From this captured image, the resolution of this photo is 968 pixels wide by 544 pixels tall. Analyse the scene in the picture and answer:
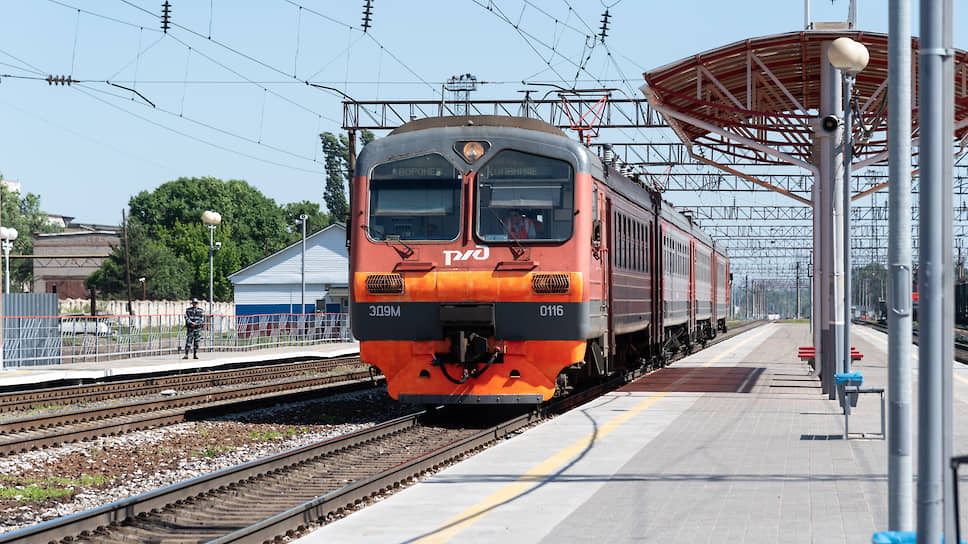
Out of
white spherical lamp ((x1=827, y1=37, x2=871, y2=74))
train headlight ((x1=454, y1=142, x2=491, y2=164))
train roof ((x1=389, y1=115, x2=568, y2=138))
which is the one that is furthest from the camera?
train roof ((x1=389, y1=115, x2=568, y2=138))

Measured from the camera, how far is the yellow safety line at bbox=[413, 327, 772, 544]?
746 cm

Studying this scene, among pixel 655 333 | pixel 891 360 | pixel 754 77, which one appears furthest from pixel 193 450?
pixel 754 77

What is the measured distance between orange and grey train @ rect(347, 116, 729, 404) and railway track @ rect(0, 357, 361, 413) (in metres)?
6.85

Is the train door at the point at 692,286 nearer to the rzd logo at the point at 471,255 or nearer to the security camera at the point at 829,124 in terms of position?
the security camera at the point at 829,124

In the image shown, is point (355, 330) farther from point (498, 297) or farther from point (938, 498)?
point (938, 498)

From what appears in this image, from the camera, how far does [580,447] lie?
1153cm

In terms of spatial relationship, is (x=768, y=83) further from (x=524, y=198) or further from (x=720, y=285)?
(x=720, y=285)

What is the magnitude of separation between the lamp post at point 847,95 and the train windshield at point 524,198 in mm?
3311

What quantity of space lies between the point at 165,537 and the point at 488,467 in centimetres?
310

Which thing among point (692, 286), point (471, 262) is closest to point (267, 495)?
point (471, 262)

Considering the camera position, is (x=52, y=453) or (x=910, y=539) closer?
(x=910, y=539)

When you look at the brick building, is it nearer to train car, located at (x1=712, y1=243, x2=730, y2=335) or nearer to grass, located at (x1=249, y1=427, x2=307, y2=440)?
train car, located at (x1=712, y1=243, x2=730, y2=335)

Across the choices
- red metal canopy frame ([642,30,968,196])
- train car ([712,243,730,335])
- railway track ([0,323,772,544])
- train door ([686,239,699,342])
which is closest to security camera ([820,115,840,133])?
red metal canopy frame ([642,30,968,196])

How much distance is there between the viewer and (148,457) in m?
12.4
